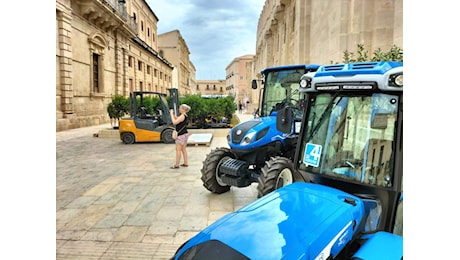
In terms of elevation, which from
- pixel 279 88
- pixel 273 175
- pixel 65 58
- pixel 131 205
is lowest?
pixel 131 205

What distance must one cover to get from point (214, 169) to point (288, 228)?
371cm

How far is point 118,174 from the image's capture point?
7266mm

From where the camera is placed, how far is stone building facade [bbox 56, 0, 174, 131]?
16.5m

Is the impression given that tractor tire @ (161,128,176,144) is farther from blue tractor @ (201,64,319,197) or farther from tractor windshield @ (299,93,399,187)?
tractor windshield @ (299,93,399,187)

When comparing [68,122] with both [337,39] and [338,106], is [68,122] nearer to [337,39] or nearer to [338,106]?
[337,39]

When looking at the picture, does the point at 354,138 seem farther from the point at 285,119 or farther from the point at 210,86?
the point at 210,86

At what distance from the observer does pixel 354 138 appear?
2324 millimetres

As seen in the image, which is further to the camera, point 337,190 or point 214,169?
point 214,169

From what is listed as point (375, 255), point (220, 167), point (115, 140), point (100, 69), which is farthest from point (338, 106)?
point (100, 69)

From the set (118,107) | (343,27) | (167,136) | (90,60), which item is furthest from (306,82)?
(90,60)

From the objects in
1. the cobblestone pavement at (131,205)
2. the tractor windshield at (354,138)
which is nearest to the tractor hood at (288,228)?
the tractor windshield at (354,138)

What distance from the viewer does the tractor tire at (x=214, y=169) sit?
536 cm

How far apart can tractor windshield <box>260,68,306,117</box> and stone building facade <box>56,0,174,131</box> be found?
13246mm

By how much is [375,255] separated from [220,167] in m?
3.79
